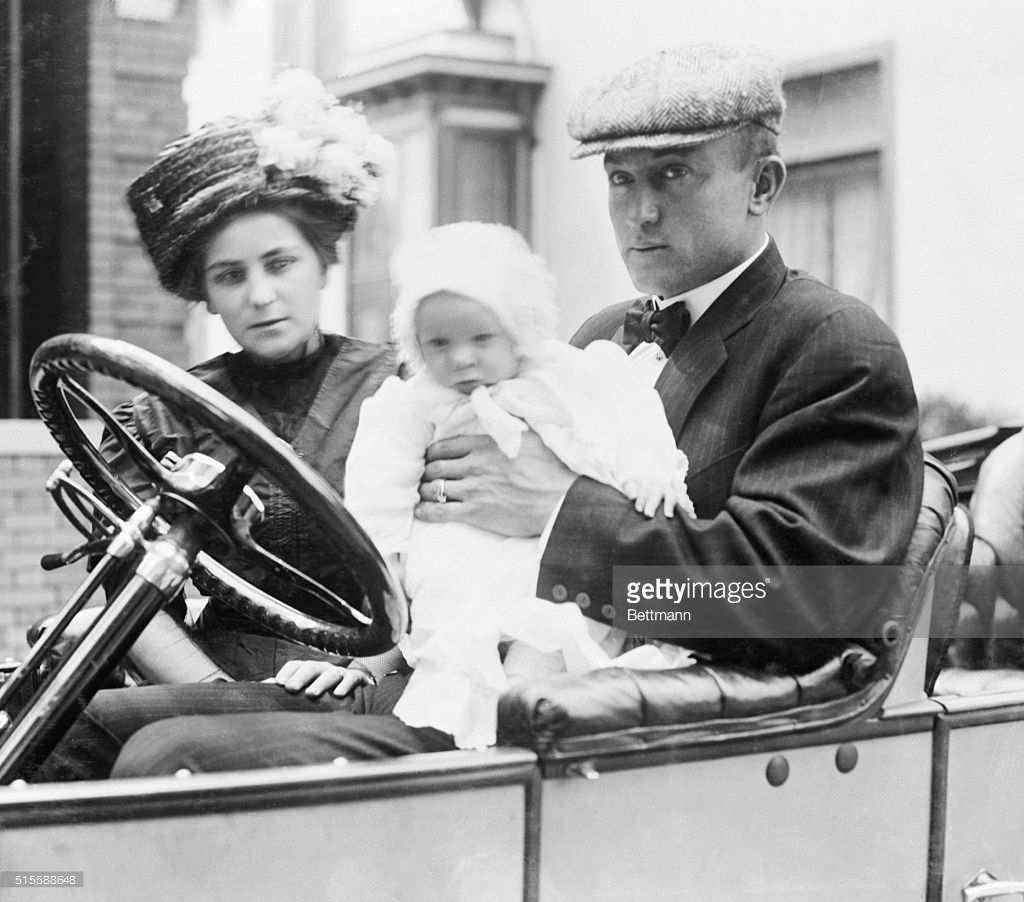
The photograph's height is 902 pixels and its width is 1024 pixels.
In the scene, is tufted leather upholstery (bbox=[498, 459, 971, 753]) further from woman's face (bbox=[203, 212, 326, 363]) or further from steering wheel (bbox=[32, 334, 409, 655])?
woman's face (bbox=[203, 212, 326, 363])

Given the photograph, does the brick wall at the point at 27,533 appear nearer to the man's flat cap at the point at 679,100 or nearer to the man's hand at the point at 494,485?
the man's hand at the point at 494,485

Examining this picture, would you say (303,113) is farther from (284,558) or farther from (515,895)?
(515,895)

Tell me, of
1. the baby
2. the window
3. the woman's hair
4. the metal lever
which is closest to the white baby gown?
the baby

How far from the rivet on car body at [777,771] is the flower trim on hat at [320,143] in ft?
2.99

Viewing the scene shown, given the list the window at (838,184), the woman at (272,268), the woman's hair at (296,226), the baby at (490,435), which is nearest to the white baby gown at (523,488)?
the baby at (490,435)

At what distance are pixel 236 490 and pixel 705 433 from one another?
61 cm

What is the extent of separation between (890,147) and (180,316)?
41.0 inches

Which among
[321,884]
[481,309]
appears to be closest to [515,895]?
[321,884]

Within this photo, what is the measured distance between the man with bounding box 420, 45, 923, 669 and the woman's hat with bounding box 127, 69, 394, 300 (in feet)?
1.05

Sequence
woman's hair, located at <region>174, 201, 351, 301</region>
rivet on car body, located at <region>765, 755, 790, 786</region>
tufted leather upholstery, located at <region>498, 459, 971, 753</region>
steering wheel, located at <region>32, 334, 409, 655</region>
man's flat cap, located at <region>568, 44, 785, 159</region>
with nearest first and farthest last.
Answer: steering wheel, located at <region>32, 334, 409, 655</region>, tufted leather upholstery, located at <region>498, 459, 971, 753</region>, rivet on car body, located at <region>765, 755, 790, 786</region>, man's flat cap, located at <region>568, 44, 785, 159</region>, woman's hair, located at <region>174, 201, 351, 301</region>

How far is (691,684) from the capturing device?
4.83 feet

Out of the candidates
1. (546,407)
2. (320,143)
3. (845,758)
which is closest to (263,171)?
(320,143)

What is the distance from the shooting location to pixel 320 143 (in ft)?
5.71

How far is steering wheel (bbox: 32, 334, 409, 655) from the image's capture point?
125 centimetres
